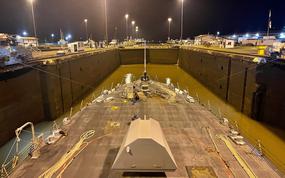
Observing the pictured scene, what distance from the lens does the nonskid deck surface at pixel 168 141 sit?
9547 mm

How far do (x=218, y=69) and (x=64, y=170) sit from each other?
3410 centimetres

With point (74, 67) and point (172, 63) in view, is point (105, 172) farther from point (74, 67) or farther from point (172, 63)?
point (172, 63)

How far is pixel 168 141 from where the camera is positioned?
40.9ft

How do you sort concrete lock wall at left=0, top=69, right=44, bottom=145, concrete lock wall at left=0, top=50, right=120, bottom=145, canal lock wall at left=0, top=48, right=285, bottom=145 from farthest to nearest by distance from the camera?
canal lock wall at left=0, top=48, right=285, bottom=145 < concrete lock wall at left=0, top=50, right=120, bottom=145 < concrete lock wall at left=0, top=69, right=44, bottom=145

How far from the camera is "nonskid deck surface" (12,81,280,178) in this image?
955 cm

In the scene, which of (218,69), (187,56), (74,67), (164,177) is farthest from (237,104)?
(187,56)

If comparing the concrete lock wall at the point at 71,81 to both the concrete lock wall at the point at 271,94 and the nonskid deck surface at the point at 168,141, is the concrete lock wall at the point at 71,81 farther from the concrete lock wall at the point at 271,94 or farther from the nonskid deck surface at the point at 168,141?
the concrete lock wall at the point at 271,94

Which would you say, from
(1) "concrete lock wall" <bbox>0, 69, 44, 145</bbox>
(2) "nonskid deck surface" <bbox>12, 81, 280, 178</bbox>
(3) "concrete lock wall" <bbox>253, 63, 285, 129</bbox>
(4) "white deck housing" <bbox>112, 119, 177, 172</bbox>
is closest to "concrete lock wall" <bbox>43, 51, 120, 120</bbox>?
(1) "concrete lock wall" <bbox>0, 69, 44, 145</bbox>

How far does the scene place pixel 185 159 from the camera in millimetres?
10547

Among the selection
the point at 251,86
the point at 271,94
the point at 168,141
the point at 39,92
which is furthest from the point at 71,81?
the point at 271,94

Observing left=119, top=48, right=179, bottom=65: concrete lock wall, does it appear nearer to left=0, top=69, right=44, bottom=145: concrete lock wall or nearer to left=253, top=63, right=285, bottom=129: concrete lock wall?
left=253, top=63, right=285, bottom=129: concrete lock wall

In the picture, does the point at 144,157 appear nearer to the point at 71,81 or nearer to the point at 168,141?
the point at 168,141

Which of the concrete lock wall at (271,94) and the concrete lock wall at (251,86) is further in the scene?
the concrete lock wall at (251,86)

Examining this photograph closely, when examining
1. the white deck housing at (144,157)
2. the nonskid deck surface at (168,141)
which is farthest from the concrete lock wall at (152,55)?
the white deck housing at (144,157)
